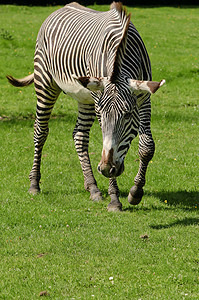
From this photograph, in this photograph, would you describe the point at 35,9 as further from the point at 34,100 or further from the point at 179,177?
the point at 179,177

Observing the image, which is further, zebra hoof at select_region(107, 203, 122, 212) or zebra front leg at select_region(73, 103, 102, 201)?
zebra front leg at select_region(73, 103, 102, 201)

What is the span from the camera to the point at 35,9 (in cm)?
3241

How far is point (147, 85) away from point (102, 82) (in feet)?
2.00

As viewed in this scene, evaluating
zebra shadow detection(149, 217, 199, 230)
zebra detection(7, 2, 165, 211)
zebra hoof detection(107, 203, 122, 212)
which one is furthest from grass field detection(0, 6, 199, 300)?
zebra detection(7, 2, 165, 211)

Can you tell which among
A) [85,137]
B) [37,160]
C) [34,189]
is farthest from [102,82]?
[37,160]

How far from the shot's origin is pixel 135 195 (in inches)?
294

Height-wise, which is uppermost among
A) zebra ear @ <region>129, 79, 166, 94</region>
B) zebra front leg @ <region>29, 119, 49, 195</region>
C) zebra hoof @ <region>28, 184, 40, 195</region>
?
zebra ear @ <region>129, 79, 166, 94</region>

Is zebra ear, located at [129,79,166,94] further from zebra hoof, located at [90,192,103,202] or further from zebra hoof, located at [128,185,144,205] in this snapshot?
zebra hoof, located at [90,192,103,202]

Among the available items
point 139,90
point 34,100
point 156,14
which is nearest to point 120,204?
point 139,90

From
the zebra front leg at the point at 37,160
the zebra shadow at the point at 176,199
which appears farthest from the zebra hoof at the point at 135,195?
the zebra front leg at the point at 37,160

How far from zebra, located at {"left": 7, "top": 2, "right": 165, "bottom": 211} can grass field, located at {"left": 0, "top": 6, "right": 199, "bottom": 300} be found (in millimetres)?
543

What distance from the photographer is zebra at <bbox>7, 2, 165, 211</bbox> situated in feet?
19.4

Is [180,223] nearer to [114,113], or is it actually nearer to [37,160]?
[114,113]

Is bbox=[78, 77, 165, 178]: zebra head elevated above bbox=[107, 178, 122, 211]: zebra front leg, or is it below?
above
